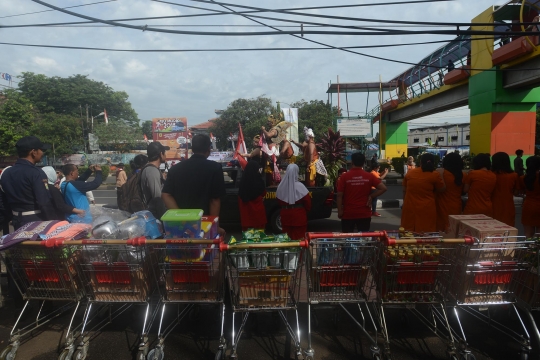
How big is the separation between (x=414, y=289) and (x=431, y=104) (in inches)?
876

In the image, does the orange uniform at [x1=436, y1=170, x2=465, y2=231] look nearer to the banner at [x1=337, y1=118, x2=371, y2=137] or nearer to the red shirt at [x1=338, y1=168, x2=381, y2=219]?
the red shirt at [x1=338, y1=168, x2=381, y2=219]

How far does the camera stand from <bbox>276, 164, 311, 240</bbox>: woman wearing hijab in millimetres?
4801

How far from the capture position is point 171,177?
402 cm

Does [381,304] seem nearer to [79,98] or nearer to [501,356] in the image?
[501,356]

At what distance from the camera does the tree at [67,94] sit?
5091cm

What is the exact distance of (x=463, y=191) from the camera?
16.4ft

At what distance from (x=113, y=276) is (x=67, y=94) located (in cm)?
5673

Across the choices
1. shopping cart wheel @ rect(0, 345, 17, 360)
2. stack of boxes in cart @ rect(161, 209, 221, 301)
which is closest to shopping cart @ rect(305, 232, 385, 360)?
stack of boxes in cart @ rect(161, 209, 221, 301)

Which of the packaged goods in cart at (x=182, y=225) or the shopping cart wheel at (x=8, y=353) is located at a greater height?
the packaged goods in cart at (x=182, y=225)

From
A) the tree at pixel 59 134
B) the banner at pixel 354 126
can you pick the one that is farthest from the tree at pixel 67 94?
the banner at pixel 354 126

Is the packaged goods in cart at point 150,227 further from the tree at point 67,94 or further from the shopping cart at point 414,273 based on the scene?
the tree at point 67,94

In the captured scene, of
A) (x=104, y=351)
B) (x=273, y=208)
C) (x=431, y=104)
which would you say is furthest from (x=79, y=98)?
(x=104, y=351)

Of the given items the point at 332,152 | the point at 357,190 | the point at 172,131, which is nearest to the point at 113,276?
the point at 357,190

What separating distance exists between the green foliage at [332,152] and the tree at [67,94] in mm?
49659
